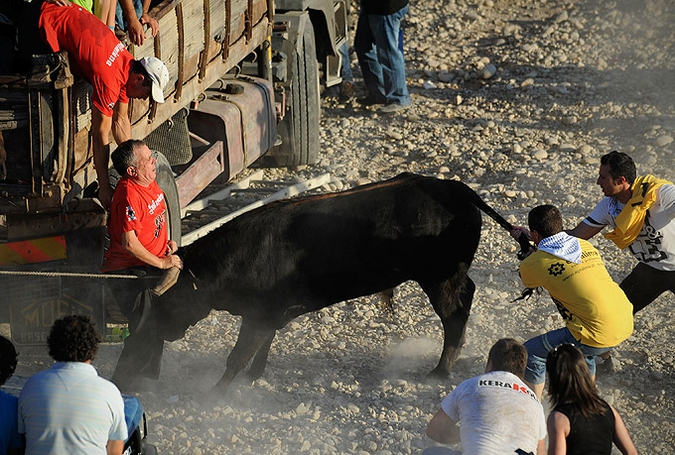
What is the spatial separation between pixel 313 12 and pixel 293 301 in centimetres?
502

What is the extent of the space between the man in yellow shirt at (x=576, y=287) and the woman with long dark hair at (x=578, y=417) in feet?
3.21

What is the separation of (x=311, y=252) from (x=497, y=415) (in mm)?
2340

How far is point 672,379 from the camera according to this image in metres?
6.34

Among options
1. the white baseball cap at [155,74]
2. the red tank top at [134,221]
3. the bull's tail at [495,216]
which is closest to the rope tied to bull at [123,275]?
the red tank top at [134,221]

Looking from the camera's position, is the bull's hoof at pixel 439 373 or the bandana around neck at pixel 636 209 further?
the bull's hoof at pixel 439 373

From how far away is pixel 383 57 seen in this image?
11781mm

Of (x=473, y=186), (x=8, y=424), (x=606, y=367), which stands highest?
(x=8, y=424)

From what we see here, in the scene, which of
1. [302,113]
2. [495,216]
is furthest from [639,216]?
[302,113]

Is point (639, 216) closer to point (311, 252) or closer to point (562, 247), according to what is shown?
point (562, 247)

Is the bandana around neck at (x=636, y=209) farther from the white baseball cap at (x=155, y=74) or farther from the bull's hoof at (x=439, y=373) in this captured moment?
the white baseball cap at (x=155, y=74)

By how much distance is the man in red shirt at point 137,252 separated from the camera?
552cm

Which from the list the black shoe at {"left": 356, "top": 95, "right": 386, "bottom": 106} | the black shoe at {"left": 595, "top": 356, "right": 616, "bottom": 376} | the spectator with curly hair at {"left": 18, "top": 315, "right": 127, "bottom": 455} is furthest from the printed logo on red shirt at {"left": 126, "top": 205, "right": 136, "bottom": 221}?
the black shoe at {"left": 356, "top": 95, "right": 386, "bottom": 106}

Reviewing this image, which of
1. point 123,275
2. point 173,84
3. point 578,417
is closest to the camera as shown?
point 578,417

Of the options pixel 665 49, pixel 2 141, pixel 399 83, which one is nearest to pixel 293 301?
pixel 2 141
